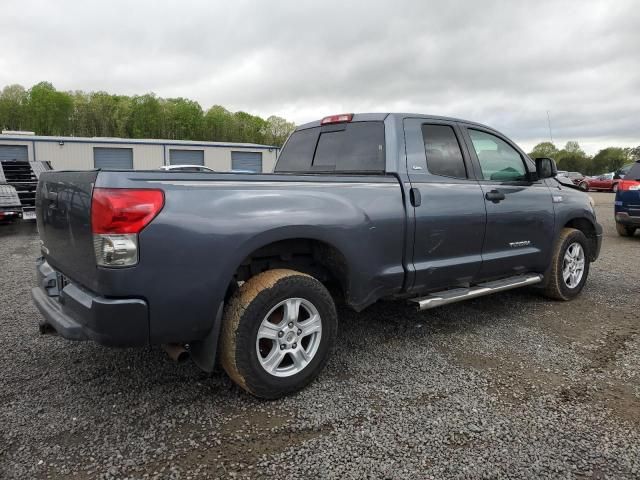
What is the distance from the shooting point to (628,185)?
369 inches

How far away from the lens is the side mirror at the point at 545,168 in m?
4.36

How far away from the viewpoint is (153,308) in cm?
234

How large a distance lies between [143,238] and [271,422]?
124 cm

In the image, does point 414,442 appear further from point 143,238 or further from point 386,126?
point 386,126

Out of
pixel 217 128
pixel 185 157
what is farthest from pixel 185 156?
pixel 217 128

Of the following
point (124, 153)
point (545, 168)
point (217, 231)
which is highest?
point (124, 153)

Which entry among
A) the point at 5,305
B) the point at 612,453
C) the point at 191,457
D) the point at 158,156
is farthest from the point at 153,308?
the point at 158,156

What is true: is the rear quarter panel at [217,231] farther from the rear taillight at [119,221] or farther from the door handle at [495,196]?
the door handle at [495,196]

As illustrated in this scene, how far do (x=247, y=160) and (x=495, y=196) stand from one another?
29.6m

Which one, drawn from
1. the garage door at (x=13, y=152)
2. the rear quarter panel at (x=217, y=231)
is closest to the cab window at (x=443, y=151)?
the rear quarter panel at (x=217, y=231)

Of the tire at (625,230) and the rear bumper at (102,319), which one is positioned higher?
the rear bumper at (102,319)

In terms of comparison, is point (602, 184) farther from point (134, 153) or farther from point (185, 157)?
point (134, 153)

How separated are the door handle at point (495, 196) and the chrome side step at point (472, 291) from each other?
749 millimetres

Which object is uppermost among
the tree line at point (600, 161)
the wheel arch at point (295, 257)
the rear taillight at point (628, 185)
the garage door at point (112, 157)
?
the tree line at point (600, 161)
